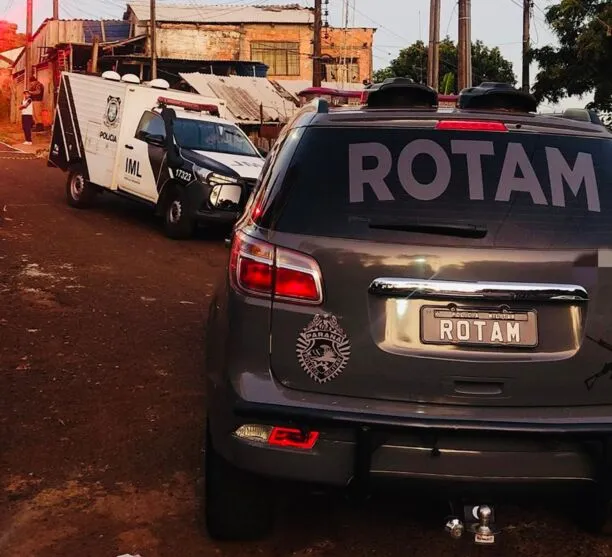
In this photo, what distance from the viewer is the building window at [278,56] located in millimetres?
47438

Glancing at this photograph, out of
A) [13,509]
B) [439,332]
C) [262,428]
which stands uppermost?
[439,332]

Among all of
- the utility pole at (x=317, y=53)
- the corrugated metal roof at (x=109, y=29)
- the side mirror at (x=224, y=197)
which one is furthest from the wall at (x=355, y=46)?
the side mirror at (x=224, y=197)

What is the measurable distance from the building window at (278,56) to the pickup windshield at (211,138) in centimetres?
3593

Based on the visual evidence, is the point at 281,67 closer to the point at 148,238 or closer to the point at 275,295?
the point at 148,238

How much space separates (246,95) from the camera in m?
35.2

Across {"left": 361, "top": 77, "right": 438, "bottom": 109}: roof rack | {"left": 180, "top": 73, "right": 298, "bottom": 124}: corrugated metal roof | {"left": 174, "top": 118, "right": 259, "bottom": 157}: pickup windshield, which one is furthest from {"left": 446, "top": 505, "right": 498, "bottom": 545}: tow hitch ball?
{"left": 180, "top": 73, "right": 298, "bottom": 124}: corrugated metal roof

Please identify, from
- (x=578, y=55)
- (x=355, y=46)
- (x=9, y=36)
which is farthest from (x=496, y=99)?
(x=9, y=36)

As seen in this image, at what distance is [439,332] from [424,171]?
567 mm

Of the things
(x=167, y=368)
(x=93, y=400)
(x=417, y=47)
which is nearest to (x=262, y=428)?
(x=93, y=400)

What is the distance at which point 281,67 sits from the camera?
4772 cm

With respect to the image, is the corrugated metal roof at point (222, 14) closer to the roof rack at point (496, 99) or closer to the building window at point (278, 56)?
the building window at point (278, 56)

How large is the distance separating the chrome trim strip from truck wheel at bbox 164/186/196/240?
8.74m

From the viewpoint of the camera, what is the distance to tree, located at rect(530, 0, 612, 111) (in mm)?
19156

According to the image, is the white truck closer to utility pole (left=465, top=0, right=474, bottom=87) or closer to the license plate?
utility pole (left=465, top=0, right=474, bottom=87)
